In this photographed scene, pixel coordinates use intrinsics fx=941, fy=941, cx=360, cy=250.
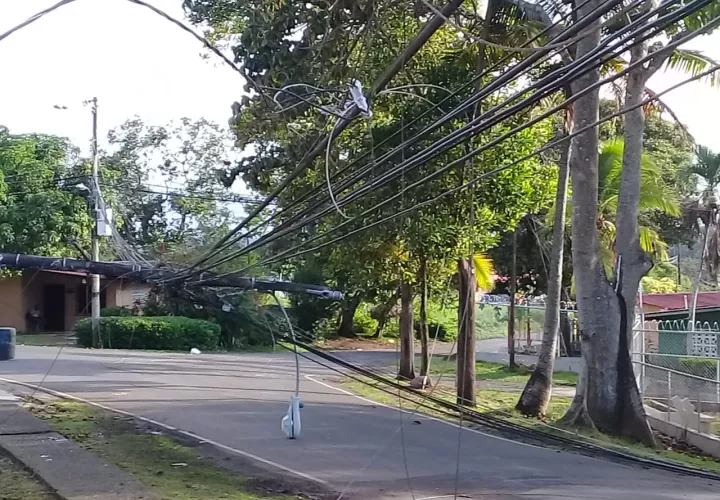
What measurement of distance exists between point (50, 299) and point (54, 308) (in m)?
0.51

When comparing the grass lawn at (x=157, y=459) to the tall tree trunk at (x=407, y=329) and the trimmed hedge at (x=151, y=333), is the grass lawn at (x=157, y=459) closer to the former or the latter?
the tall tree trunk at (x=407, y=329)

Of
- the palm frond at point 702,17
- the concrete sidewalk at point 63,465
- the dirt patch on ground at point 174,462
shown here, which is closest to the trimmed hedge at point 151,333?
the dirt patch on ground at point 174,462

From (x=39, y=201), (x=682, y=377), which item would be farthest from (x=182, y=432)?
(x=39, y=201)

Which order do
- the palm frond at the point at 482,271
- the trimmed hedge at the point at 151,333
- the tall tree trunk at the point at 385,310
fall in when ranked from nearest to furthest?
the palm frond at the point at 482,271 → the tall tree trunk at the point at 385,310 → the trimmed hedge at the point at 151,333

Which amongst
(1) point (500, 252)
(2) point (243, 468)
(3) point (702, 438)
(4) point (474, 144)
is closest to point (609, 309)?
(3) point (702, 438)

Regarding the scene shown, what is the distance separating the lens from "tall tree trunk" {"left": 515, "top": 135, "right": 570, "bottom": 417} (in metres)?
17.9

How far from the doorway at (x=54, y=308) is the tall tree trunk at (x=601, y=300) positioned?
30.0 metres

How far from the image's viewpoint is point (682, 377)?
656 inches

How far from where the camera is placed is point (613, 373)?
15922 mm

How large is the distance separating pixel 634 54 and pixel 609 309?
13.9 feet

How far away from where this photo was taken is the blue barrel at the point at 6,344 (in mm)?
23469

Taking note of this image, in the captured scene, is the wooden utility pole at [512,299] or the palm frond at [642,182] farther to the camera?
the wooden utility pole at [512,299]

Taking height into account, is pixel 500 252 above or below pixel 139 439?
above

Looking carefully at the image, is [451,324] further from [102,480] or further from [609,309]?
[102,480]
